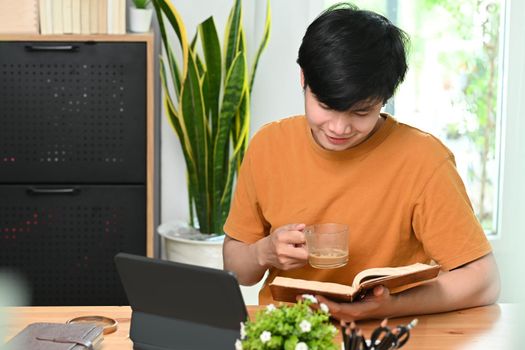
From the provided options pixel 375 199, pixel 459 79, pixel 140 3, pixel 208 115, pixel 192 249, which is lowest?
pixel 192 249

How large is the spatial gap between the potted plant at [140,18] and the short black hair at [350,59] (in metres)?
1.94

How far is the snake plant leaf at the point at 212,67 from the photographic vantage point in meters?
3.56

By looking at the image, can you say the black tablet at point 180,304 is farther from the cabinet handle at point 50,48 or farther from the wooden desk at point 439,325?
the cabinet handle at point 50,48

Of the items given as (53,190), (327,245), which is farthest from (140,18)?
(327,245)

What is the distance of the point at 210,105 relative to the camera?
3615 millimetres

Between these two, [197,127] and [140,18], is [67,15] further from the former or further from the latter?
[197,127]

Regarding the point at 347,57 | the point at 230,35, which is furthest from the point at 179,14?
the point at 347,57

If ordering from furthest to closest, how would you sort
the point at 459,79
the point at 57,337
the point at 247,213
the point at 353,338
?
the point at 459,79, the point at 247,213, the point at 57,337, the point at 353,338

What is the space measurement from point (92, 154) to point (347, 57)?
6.77 feet

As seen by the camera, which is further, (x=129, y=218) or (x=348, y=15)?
(x=129, y=218)

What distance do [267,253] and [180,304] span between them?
53cm

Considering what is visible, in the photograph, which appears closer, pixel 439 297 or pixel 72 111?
pixel 439 297

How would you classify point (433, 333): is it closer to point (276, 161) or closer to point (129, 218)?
point (276, 161)

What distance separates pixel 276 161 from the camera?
2.08 m
